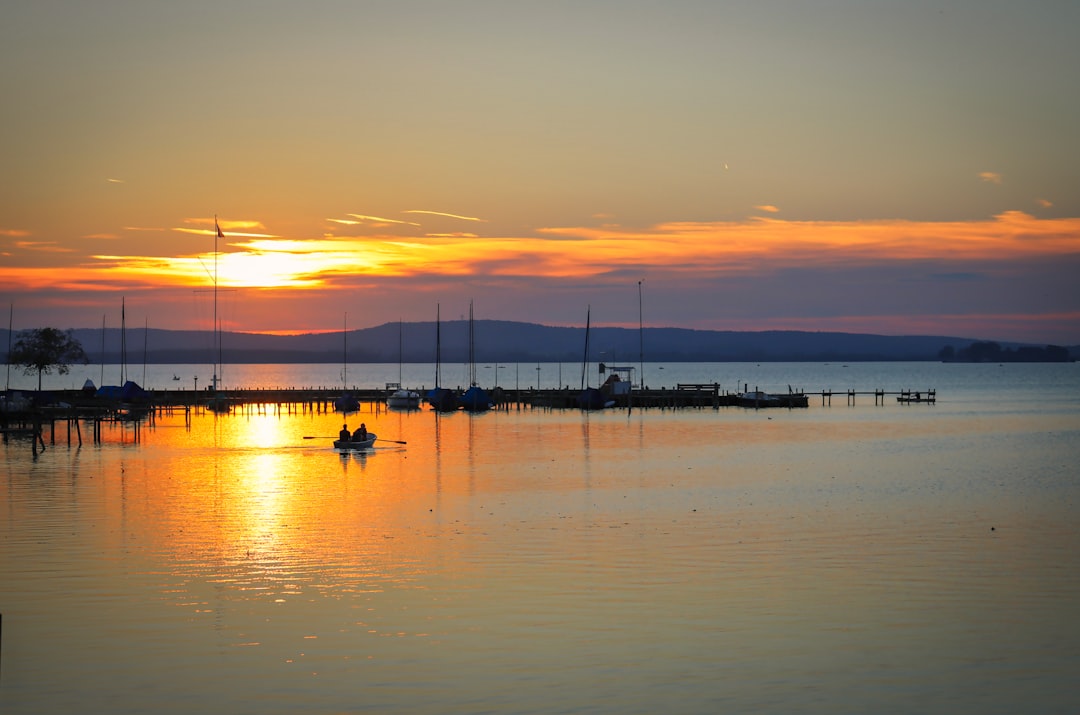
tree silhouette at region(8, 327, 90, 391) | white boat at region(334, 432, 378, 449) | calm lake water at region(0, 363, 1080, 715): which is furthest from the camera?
tree silhouette at region(8, 327, 90, 391)

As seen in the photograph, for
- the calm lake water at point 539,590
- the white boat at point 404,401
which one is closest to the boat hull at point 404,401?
the white boat at point 404,401

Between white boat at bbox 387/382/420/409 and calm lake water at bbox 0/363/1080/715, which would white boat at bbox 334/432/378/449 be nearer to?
calm lake water at bbox 0/363/1080/715

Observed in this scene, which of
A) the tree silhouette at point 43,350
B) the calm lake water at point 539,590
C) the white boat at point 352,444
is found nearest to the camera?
the calm lake water at point 539,590

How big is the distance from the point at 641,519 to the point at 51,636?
21.3m

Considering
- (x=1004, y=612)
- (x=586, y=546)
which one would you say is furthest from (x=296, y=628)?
(x=1004, y=612)

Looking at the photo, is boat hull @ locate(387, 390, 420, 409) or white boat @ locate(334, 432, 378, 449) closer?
white boat @ locate(334, 432, 378, 449)

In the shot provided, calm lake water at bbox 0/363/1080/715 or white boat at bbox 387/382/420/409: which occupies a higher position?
white boat at bbox 387/382/420/409

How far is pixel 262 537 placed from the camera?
35.8m

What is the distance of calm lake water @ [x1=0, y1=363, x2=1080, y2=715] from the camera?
1952 cm

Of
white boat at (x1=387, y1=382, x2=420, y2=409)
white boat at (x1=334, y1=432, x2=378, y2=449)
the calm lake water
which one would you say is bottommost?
the calm lake water

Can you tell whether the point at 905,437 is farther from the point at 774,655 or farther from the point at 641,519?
the point at 774,655

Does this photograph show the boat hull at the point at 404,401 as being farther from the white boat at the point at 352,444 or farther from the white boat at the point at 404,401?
the white boat at the point at 352,444

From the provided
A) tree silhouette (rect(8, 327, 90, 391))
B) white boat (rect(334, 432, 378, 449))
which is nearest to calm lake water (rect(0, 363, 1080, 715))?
white boat (rect(334, 432, 378, 449))

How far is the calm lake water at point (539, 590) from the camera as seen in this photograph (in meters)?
19.5
